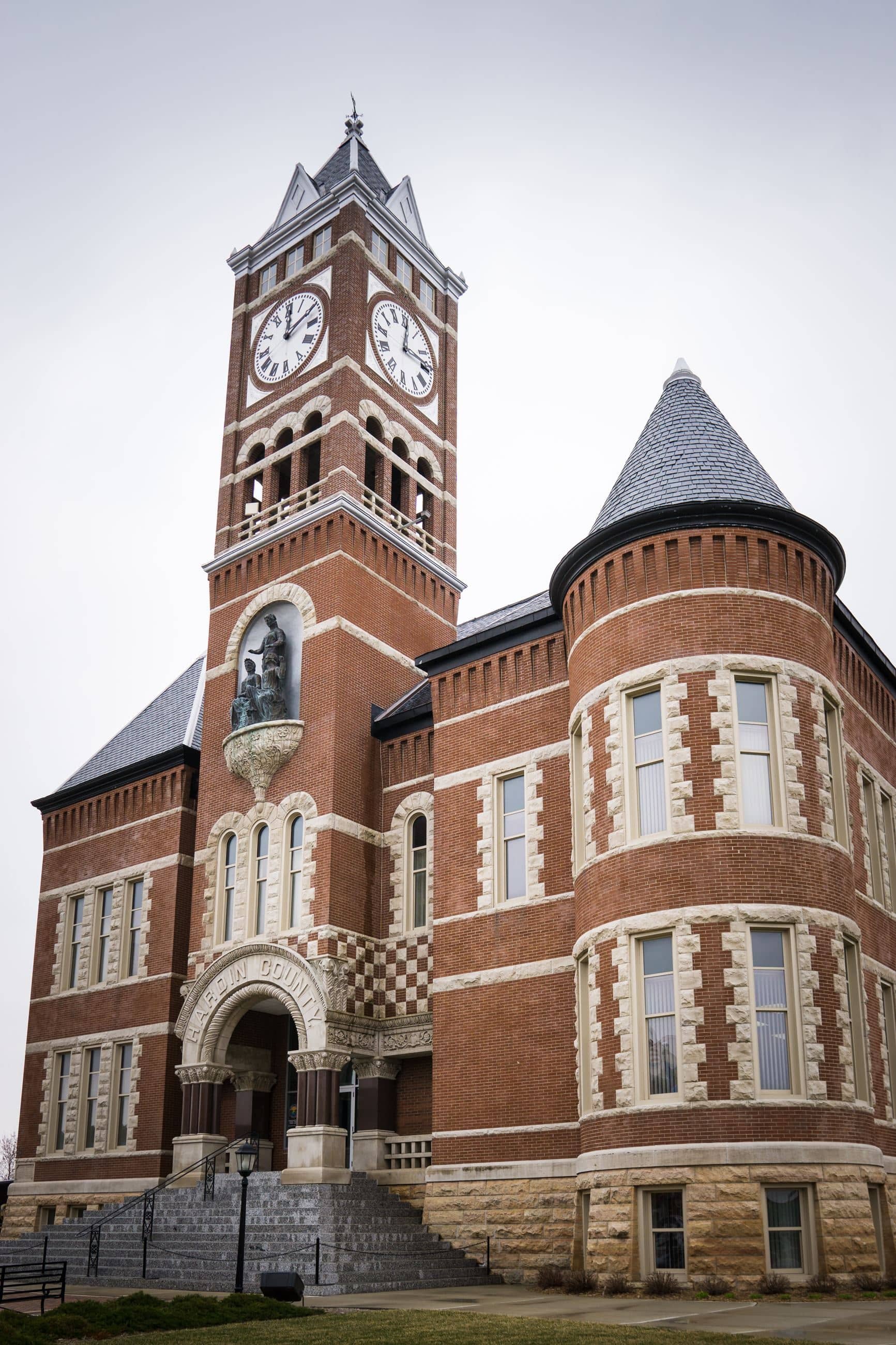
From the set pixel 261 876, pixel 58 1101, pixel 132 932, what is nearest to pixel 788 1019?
pixel 261 876

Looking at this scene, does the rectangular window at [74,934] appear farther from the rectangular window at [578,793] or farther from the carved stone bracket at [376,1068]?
the rectangular window at [578,793]

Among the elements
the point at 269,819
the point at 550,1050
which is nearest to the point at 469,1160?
the point at 550,1050

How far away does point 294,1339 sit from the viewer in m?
13.5

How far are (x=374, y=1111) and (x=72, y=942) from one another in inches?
488

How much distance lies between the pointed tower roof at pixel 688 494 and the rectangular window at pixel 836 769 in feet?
8.97

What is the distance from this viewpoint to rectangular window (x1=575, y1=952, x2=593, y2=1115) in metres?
22.4

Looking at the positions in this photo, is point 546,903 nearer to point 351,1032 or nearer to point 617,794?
point 617,794

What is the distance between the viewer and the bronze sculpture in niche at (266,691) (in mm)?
31156

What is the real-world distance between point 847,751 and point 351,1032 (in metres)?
12.0

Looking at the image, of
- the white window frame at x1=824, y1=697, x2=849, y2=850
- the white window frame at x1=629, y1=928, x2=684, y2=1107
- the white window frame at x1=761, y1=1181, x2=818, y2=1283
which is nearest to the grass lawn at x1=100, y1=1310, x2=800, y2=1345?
the white window frame at x1=761, y1=1181, x2=818, y2=1283

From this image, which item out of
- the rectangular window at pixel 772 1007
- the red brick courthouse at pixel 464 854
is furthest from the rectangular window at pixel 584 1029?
the rectangular window at pixel 772 1007

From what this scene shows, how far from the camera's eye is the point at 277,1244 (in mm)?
22500

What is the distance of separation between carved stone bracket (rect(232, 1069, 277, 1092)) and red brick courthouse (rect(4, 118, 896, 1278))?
0.06 meters

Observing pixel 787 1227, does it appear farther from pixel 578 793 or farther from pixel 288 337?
pixel 288 337
